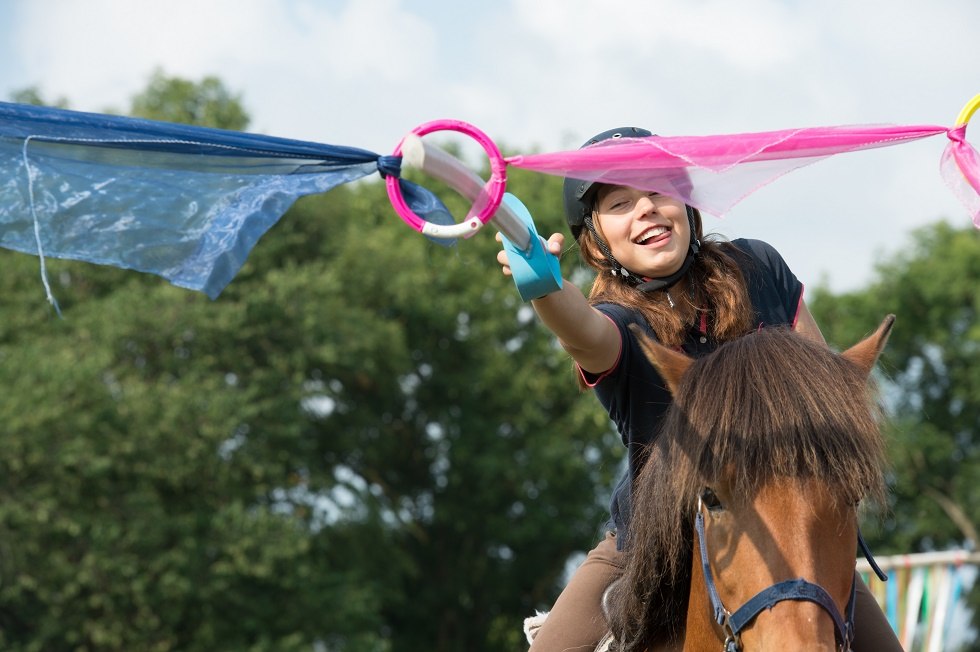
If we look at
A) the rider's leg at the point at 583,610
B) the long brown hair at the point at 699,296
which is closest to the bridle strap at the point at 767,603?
the rider's leg at the point at 583,610

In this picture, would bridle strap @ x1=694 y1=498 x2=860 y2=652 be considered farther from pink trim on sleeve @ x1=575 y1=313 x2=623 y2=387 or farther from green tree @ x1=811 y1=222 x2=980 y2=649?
green tree @ x1=811 y1=222 x2=980 y2=649

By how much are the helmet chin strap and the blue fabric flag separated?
110 cm

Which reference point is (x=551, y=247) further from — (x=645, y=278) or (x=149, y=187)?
(x=149, y=187)

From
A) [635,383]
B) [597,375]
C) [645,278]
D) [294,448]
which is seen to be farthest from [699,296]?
[294,448]

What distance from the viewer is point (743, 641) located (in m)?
3.58

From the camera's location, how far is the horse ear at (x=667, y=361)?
156 inches

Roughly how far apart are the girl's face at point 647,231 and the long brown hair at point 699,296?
99mm

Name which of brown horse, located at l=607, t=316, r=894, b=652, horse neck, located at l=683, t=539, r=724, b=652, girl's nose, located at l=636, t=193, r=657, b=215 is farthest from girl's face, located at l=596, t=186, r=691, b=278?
horse neck, located at l=683, t=539, r=724, b=652

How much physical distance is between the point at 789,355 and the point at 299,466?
27184mm

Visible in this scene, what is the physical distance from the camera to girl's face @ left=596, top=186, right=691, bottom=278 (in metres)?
4.65

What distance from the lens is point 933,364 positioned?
39875mm

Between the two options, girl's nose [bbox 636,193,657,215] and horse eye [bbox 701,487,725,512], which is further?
girl's nose [bbox 636,193,657,215]

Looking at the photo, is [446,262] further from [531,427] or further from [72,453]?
[72,453]

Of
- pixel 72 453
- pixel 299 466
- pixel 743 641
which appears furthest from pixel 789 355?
pixel 299 466
